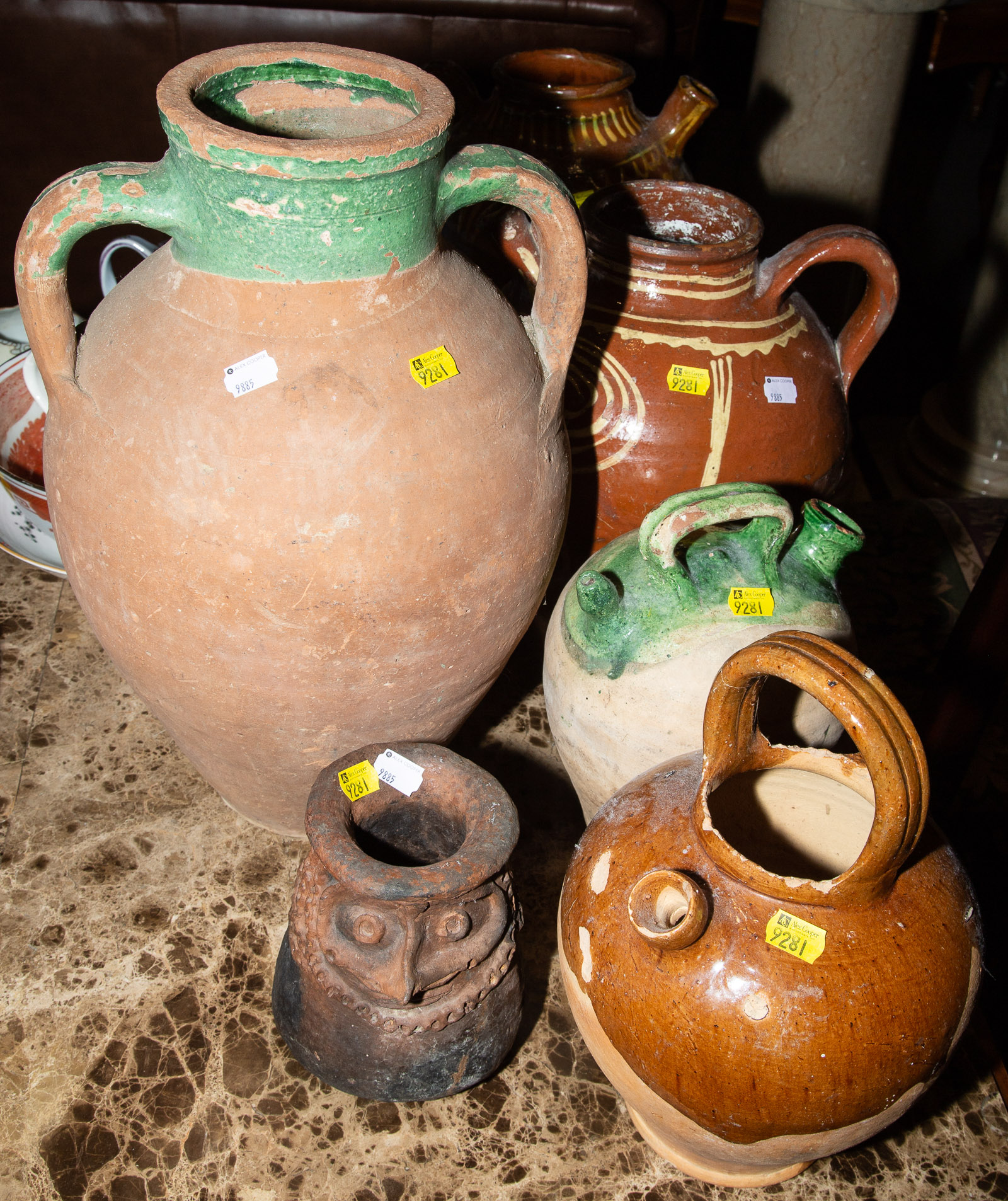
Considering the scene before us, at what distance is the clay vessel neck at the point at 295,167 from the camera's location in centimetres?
117

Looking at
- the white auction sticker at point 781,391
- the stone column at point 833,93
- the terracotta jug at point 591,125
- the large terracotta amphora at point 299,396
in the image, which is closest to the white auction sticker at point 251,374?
the large terracotta amphora at point 299,396

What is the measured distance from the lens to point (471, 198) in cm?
137

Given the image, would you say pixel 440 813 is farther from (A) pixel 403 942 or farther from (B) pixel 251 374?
(B) pixel 251 374

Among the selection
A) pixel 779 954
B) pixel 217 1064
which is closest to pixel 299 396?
pixel 779 954

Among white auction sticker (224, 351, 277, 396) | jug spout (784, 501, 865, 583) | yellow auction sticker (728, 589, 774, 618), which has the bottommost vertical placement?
yellow auction sticker (728, 589, 774, 618)

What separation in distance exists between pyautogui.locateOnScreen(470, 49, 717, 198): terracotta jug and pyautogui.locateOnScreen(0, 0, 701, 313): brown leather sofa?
2.50ft

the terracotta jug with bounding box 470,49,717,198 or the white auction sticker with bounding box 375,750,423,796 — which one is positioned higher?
the terracotta jug with bounding box 470,49,717,198

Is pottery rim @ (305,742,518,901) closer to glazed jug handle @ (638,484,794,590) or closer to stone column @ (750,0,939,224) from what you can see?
glazed jug handle @ (638,484,794,590)

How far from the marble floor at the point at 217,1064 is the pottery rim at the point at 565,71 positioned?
1619mm

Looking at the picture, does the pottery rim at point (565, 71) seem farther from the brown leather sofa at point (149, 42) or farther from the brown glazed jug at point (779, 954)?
the brown glazed jug at point (779, 954)

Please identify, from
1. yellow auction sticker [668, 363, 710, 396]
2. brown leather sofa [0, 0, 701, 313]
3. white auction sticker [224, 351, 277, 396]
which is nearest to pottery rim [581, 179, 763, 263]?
yellow auction sticker [668, 363, 710, 396]

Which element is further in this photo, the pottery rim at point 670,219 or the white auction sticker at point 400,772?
the pottery rim at point 670,219

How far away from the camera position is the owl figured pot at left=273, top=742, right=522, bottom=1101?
126cm

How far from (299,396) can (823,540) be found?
0.79 metres
